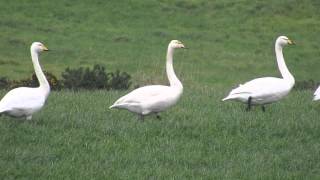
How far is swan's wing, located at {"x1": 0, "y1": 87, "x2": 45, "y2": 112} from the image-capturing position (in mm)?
11844

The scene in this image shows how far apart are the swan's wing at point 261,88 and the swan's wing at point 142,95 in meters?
1.69

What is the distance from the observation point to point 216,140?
11.6 metres

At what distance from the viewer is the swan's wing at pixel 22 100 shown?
11.8 metres

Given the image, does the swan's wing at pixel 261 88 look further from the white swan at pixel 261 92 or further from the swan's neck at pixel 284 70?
the swan's neck at pixel 284 70

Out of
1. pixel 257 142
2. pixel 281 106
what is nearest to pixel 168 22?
pixel 281 106

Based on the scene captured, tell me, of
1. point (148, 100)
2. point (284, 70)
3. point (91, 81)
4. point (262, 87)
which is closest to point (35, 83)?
point (91, 81)

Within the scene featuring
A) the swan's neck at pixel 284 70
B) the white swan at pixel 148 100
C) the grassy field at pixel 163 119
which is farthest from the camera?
the swan's neck at pixel 284 70

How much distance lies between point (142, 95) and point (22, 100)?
2.11m

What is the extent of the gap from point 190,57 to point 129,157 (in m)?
23.8

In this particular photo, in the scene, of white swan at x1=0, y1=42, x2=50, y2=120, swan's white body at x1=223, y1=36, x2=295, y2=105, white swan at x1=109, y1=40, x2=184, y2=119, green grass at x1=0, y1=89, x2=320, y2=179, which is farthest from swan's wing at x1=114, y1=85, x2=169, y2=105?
swan's white body at x1=223, y1=36, x2=295, y2=105

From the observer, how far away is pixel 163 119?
13297 millimetres

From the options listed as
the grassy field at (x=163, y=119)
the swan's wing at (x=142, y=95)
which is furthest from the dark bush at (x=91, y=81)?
the swan's wing at (x=142, y=95)

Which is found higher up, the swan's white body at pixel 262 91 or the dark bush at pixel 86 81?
the dark bush at pixel 86 81

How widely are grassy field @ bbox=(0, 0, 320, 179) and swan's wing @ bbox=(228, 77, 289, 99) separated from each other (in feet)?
1.17
